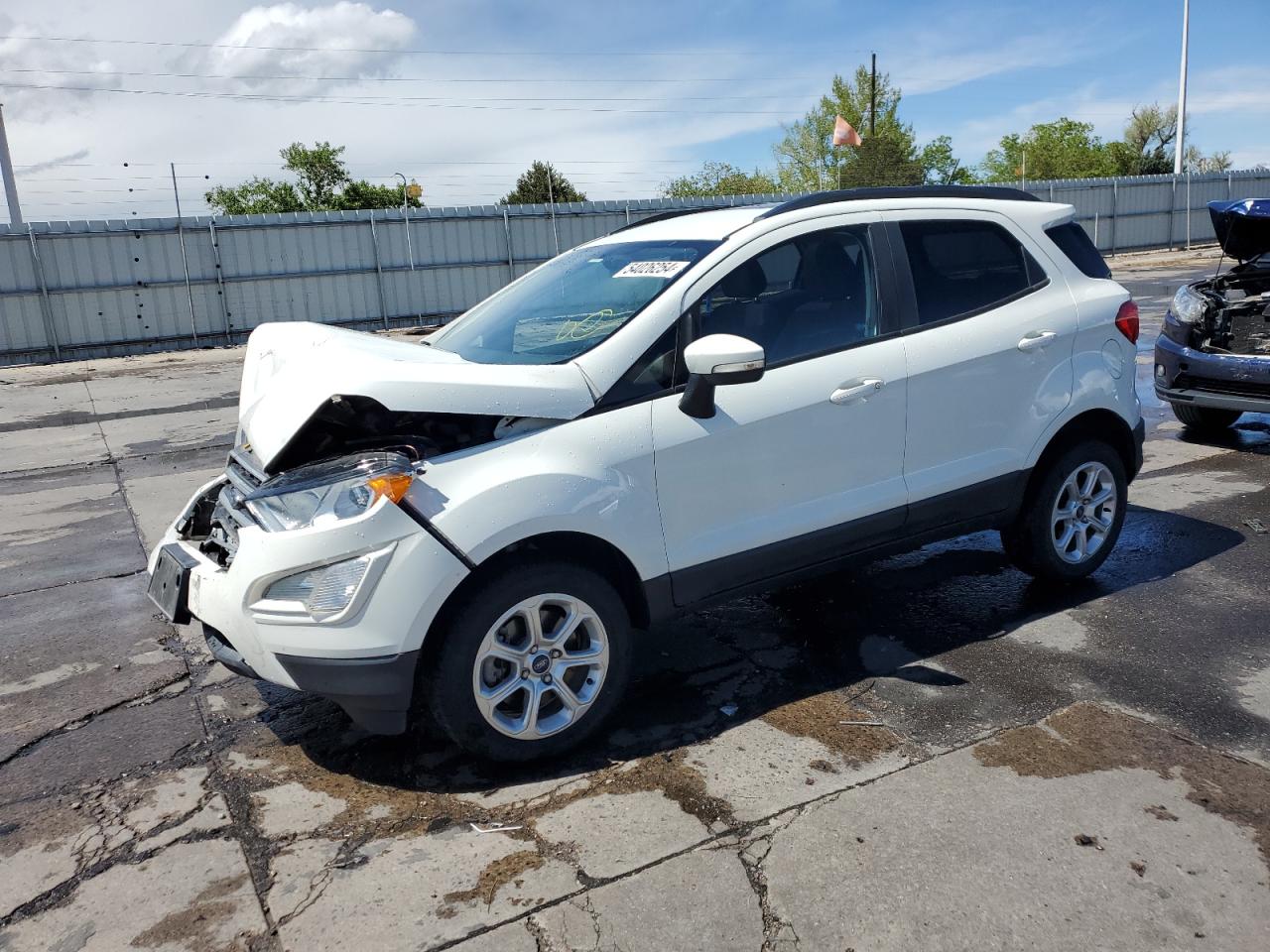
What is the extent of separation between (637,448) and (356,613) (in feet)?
3.47

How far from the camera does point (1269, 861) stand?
2756 mm

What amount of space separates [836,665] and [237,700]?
2.43m

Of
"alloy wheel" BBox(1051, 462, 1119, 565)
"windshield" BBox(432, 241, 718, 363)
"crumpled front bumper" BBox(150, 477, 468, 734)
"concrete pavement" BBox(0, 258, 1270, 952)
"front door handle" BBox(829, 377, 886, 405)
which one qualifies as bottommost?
"concrete pavement" BBox(0, 258, 1270, 952)

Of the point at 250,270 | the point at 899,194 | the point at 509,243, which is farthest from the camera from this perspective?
the point at 509,243

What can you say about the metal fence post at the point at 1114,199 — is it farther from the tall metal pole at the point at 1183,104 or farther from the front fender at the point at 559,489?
the front fender at the point at 559,489

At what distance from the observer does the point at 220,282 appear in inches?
804

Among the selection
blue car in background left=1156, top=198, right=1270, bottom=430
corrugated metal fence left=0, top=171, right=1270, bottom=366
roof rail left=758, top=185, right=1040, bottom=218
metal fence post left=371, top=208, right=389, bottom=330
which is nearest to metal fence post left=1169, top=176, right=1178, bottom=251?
corrugated metal fence left=0, top=171, right=1270, bottom=366

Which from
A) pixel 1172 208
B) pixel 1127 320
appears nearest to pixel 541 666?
pixel 1127 320

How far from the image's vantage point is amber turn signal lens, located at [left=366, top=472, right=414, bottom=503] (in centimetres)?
303

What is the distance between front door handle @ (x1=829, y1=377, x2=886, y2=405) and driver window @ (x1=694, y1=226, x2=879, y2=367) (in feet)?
0.55

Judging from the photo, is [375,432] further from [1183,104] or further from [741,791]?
[1183,104]

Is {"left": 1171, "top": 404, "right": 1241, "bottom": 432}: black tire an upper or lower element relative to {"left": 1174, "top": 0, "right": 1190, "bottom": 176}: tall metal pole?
lower

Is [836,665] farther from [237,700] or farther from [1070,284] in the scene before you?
[237,700]

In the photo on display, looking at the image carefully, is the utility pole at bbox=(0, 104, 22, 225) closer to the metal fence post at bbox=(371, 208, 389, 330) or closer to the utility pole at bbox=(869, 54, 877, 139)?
the metal fence post at bbox=(371, 208, 389, 330)
